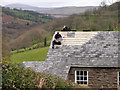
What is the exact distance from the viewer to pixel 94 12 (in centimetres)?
3741

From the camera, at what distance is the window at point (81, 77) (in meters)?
12.6

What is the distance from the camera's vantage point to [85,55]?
1324cm

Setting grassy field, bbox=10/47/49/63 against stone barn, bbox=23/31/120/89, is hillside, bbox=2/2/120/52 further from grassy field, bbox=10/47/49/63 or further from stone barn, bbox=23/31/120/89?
stone barn, bbox=23/31/120/89

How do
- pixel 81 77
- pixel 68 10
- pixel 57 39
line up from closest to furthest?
pixel 81 77 → pixel 57 39 → pixel 68 10

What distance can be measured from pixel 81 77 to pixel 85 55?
1414mm

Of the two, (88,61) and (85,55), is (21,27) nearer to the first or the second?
(85,55)

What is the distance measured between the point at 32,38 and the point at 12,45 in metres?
4.70

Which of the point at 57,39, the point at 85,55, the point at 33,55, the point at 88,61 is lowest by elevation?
the point at 33,55

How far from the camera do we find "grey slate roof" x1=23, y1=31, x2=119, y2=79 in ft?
41.5

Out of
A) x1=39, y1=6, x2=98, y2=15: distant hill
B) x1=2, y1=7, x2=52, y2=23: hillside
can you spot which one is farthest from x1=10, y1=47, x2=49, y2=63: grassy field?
x1=2, y1=7, x2=52, y2=23: hillside

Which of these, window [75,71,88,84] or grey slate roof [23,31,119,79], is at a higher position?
grey slate roof [23,31,119,79]

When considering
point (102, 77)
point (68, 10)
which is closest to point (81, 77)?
point (102, 77)

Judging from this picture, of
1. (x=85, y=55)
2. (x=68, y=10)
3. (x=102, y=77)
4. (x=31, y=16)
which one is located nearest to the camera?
Answer: (x=102, y=77)

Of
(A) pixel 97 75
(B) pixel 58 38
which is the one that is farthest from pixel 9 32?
(A) pixel 97 75
